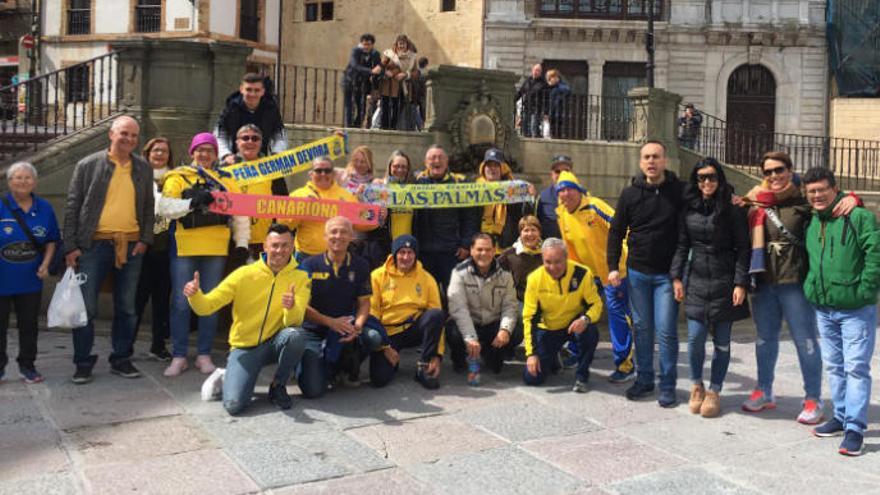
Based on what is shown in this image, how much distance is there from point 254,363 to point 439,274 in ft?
7.20

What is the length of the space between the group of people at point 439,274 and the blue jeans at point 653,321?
0.02 metres

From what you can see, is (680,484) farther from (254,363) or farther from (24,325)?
(24,325)

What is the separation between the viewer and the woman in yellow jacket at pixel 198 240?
6227mm

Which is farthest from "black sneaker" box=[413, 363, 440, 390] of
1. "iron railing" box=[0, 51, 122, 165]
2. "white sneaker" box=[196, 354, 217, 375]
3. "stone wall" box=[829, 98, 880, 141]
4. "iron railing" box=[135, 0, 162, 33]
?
"iron railing" box=[135, 0, 162, 33]

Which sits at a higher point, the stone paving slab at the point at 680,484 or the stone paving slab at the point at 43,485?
the stone paving slab at the point at 680,484

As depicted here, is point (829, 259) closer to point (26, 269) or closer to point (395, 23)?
point (26, 269)

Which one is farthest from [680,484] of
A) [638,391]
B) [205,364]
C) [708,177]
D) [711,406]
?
[205,364]

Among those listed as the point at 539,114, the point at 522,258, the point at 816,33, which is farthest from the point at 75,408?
the point at 816,33

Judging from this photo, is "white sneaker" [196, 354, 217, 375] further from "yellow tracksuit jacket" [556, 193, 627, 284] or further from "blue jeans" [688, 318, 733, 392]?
"blue jeans" [688, 318, 733, 392]

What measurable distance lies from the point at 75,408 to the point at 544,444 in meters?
3.12

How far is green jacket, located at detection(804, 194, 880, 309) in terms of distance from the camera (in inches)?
197

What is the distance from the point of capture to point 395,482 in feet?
14.3

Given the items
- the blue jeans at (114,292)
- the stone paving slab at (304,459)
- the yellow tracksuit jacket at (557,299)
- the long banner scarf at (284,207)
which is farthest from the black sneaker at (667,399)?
the blue jeans at (114,292)

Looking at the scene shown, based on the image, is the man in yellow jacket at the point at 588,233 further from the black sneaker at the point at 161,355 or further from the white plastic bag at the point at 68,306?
the white plastic bag at the point at 68,306
